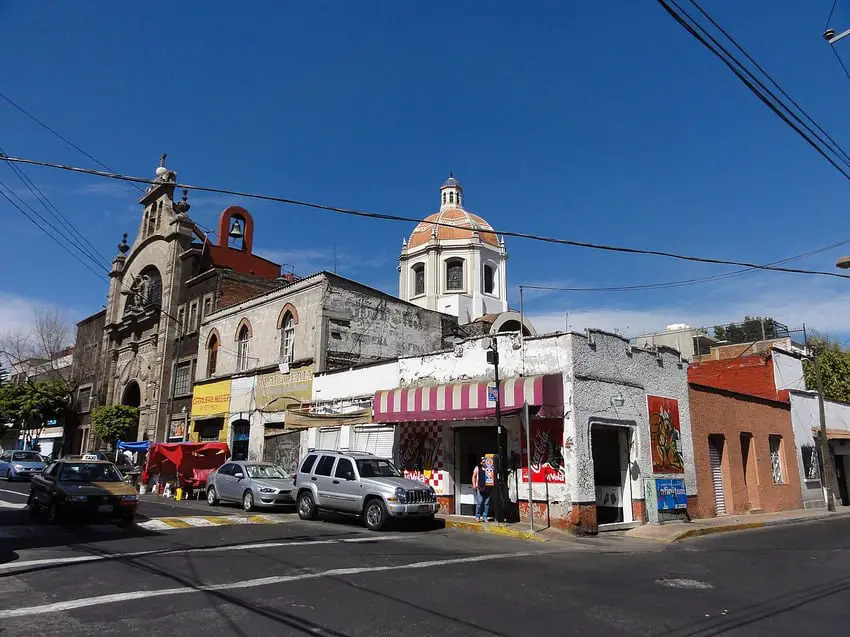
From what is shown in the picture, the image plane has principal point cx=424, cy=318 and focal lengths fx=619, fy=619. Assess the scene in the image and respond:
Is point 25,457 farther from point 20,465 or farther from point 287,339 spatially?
point 287,339

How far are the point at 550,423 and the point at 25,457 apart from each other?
30.3 meters

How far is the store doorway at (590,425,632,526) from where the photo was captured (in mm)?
18125

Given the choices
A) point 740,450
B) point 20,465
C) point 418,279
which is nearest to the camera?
point 740,450

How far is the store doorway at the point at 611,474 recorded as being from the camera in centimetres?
1812

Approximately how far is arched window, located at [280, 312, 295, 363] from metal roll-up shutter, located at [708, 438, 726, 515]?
16.7m

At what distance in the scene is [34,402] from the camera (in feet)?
144

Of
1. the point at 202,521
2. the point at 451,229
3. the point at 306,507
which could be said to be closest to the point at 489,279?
the point at 451,229

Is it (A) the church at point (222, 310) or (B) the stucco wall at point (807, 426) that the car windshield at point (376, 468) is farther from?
(B) the stucco wall at point (807, 426)

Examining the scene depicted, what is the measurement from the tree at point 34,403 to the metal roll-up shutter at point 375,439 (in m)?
33.1

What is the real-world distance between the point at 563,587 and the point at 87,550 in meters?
8.38

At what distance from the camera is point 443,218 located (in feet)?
163

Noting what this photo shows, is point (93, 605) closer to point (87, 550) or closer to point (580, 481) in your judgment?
point (87, 550)

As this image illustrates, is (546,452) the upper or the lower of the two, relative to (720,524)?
upper

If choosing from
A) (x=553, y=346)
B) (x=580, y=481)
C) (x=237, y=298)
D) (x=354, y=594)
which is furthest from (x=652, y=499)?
(x=237, y=298)
